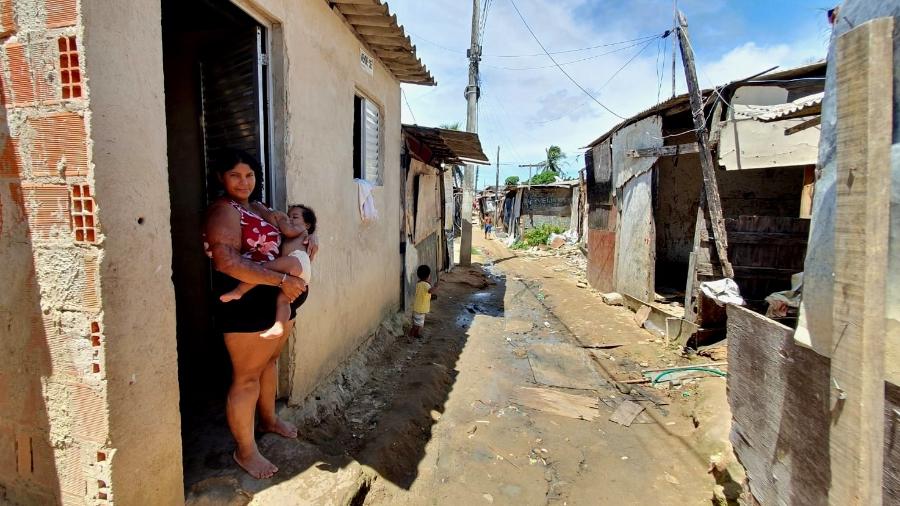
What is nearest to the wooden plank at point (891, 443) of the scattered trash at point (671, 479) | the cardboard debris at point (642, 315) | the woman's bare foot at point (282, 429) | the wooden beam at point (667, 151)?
the scattered trash at point (671, 479)

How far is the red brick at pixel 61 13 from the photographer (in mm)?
1570

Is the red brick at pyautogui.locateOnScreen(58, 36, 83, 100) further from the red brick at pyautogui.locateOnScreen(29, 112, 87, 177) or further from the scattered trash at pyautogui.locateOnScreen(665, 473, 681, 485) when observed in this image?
the scattered trash at pyautogui.locateOnScreen(665, 473, 681, 485)

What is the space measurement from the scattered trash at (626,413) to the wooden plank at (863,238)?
335 cm

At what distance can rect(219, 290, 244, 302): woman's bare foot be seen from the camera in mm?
2188

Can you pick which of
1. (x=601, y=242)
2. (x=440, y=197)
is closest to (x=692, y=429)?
(x=601, y=242)

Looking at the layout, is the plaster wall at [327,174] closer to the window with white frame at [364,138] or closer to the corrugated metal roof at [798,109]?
the window with white frame at [364,138]

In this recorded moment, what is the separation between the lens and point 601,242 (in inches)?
408

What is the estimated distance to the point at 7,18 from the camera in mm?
1675

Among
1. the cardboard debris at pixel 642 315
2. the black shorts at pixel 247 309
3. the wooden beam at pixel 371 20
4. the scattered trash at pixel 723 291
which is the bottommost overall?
the cardboard debris at pixel 642 315

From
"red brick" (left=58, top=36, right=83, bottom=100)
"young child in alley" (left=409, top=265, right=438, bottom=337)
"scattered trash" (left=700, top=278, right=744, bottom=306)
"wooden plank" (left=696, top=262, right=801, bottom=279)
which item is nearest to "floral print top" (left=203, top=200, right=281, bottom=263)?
"red brick" (left=58, top=36, right=83, bottom=100)

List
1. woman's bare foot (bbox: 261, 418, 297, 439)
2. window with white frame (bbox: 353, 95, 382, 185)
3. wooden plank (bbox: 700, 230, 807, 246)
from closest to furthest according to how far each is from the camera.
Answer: woman's bare foot (bbox: 261, 418, 297, 439)
window with white frame (bbox: 353, 95, 382, 185)
wooden plank (bbox: 700, 230, 807, 246)

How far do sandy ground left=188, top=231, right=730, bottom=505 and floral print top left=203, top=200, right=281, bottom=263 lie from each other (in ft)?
4.33

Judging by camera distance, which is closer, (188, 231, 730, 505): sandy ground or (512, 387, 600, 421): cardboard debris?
(188, 231, 730, 505): sandy ground

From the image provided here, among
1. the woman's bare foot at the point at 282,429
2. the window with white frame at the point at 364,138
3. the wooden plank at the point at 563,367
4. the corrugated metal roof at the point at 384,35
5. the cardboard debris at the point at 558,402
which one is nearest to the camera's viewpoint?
Answer: the woman's bare foot at the point at 282,429
